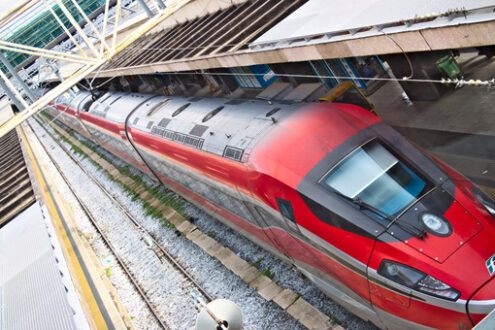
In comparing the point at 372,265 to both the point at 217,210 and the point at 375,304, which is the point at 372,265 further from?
the point at 217,210

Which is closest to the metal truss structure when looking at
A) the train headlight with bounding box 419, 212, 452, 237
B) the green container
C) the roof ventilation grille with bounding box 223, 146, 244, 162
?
the roof ventilation grille with bounding box 223, 146, 244, 162

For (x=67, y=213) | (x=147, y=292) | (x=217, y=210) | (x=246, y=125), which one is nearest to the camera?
(x=246, y=125)

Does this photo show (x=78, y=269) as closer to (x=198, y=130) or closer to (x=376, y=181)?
(x=198, y=130)

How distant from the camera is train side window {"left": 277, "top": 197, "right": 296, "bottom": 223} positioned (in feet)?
27.5

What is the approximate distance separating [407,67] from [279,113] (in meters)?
7.74

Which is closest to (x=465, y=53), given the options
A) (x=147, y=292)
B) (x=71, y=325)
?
(x=147, y=292)

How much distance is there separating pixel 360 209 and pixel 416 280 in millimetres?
1514

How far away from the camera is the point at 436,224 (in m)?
7.01

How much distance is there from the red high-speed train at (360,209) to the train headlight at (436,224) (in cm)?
2

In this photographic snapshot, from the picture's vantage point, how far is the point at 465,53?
17469 millimetres

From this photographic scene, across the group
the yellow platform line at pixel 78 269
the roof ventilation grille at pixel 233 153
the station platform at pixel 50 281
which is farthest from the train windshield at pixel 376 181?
the yellow platform line at pixel 78 269

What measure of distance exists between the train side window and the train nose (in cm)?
335

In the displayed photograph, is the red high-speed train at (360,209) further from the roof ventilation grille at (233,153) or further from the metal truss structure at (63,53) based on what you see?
the metal truss structure at (63,53)

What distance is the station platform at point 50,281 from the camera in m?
11.0
